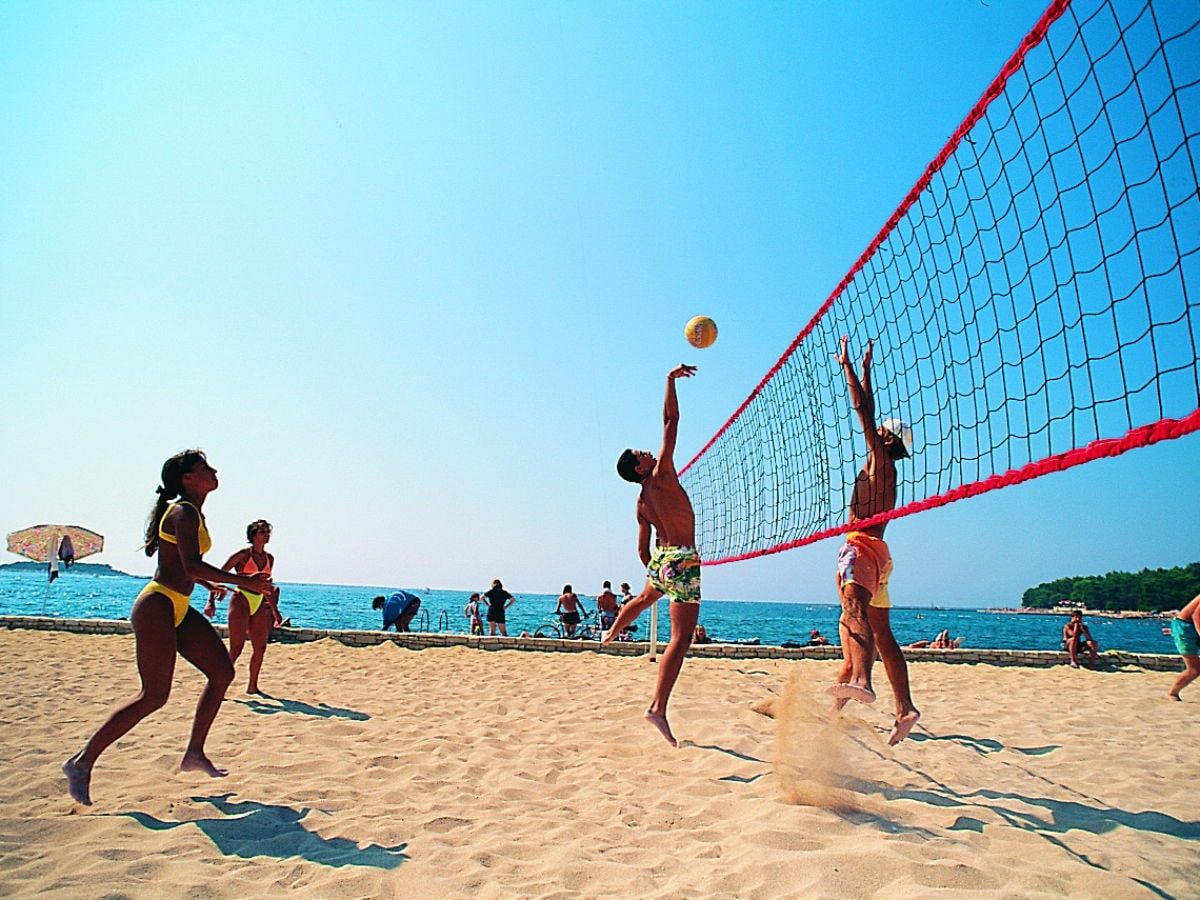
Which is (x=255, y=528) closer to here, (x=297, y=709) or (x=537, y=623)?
(x=297, y=709)

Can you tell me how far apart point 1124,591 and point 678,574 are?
94.6 meters

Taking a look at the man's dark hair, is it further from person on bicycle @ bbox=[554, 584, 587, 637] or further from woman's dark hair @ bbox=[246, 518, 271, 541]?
person on bicycle @ bbox=[554, 584, 587, 637]

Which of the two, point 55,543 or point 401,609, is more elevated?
point 55,543

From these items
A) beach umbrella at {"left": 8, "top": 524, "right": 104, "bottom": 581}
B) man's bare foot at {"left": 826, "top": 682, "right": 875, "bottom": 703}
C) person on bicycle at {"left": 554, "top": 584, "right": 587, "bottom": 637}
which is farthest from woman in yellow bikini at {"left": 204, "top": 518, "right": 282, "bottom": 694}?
beach umbrella at {"left": 8, "top": 524, "right": 104, "bottom": 581}

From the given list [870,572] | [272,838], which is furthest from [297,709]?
[870,572]

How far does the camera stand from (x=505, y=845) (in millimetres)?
2232

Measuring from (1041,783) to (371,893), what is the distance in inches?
106

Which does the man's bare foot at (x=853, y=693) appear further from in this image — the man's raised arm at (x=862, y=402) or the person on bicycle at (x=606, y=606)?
the person on bicycle at (x=606, y=606)

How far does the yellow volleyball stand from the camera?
479 centimetres

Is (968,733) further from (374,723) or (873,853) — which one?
(374,723)

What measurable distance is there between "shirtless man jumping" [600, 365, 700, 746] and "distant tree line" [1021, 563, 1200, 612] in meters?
63.2

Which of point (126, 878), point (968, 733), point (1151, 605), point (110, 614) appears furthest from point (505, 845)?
point (1151, 605)

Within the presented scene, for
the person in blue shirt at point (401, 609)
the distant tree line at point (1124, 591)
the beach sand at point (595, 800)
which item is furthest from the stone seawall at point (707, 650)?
the distant tree line at point (1124, 591)

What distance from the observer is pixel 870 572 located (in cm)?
329
